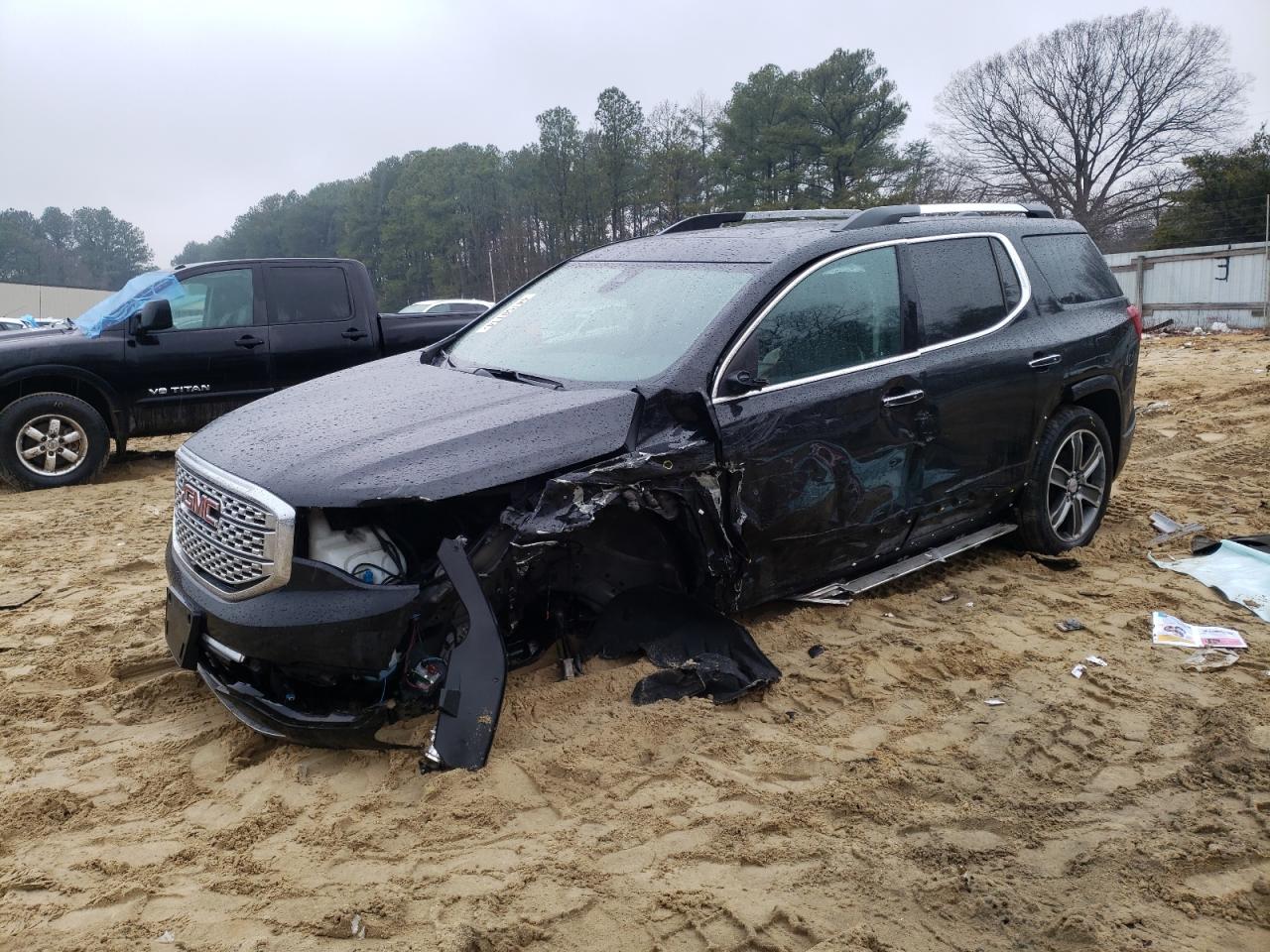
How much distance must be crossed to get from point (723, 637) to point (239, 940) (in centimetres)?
202

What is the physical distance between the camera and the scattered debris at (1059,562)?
5.42m

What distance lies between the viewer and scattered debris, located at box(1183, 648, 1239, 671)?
419cm

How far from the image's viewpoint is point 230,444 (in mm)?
3805

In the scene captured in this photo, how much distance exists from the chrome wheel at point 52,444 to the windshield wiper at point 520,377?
547cm

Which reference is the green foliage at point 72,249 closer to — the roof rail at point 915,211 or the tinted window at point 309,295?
the tinted window at point 309,295

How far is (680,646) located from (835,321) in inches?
60.8

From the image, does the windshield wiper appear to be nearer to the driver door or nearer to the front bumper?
the driver door

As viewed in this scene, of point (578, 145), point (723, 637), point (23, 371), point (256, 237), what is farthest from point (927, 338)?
point (256, 237)

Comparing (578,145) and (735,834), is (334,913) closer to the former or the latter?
(735,834)

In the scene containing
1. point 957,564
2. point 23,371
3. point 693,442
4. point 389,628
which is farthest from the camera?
point 23,371

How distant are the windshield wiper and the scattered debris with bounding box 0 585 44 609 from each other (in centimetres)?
284

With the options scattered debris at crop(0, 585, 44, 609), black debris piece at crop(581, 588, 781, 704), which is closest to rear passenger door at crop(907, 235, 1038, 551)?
black debris piece at crop(581, 588, 781, 704)

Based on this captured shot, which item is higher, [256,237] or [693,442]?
[256,237]

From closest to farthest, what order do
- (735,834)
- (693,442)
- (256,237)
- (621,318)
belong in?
(735,834) < (693,442) < (621,318) < (256,237)
